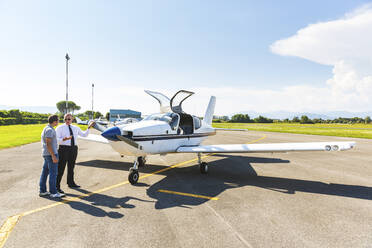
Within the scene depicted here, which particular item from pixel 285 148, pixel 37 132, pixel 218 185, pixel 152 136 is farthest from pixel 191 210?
pixel 37 132

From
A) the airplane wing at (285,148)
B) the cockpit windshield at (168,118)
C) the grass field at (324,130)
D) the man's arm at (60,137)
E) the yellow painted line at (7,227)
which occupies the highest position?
the cockpit windshield at (168,118)

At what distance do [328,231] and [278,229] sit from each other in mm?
957

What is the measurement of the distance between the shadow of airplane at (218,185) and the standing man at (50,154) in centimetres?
255

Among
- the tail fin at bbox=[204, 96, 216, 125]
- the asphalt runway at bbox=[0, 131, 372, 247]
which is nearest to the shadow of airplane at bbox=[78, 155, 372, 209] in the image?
the asphalt runway at bbox=[0, 131, 372, 247]

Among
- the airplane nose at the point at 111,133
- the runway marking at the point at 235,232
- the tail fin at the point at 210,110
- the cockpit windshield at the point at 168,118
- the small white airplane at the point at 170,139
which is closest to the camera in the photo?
the runway marking at the point at 235,232

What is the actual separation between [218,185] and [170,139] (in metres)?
2.60

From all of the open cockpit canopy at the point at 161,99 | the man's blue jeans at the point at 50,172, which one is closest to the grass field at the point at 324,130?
the open cockpit canopy at the point at 161,99

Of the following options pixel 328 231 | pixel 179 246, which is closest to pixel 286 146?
pixel 328 231

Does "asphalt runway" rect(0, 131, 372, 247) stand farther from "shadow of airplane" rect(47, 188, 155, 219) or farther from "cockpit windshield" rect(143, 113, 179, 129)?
"cockpit windshield" rect(143, 113, 179, 129)

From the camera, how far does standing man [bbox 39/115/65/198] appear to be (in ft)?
17.3

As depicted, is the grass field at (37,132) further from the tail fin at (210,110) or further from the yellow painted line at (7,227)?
the tail fin at (210,110)

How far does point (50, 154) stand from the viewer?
536 cm

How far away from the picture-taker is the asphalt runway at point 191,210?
12.2ft

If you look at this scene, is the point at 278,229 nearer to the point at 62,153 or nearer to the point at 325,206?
the point at 325,206
